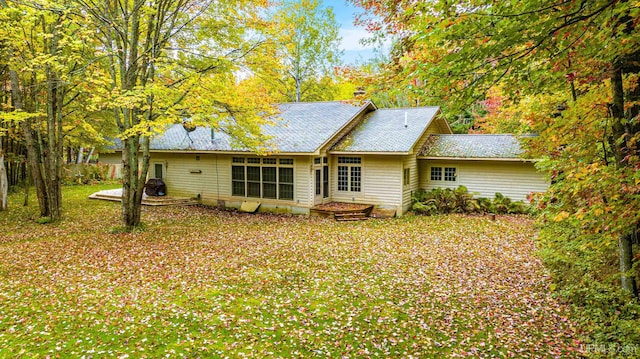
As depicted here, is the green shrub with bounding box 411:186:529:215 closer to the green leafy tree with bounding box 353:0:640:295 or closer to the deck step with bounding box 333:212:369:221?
the deck step with bounding box 333:212:369:221

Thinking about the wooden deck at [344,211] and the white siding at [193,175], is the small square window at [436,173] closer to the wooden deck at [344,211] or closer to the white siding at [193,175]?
the wooden deck at [344,211]

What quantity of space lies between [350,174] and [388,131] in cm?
262

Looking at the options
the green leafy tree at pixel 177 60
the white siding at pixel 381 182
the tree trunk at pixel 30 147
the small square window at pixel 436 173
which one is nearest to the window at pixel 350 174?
the white siding at pixel 381 182

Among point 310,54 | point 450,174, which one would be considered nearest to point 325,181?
point 450,174

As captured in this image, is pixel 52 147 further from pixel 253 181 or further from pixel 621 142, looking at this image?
pixel 621 142

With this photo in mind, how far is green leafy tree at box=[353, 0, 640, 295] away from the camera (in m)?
3.66

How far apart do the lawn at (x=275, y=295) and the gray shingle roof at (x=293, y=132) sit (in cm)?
451

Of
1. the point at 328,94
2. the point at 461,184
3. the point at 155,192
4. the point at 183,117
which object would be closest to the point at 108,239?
the point at 183,117

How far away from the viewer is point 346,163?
1620 centimetres

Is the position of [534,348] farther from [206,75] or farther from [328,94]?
[328,94]

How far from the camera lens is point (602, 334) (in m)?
5.02

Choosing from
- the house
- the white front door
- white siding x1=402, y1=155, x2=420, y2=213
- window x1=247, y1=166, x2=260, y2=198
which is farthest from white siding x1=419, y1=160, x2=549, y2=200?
window x1=247, y1=166, x2=260, y2=198

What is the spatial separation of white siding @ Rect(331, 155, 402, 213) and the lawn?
3215 mm

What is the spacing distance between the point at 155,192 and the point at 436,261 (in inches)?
589
